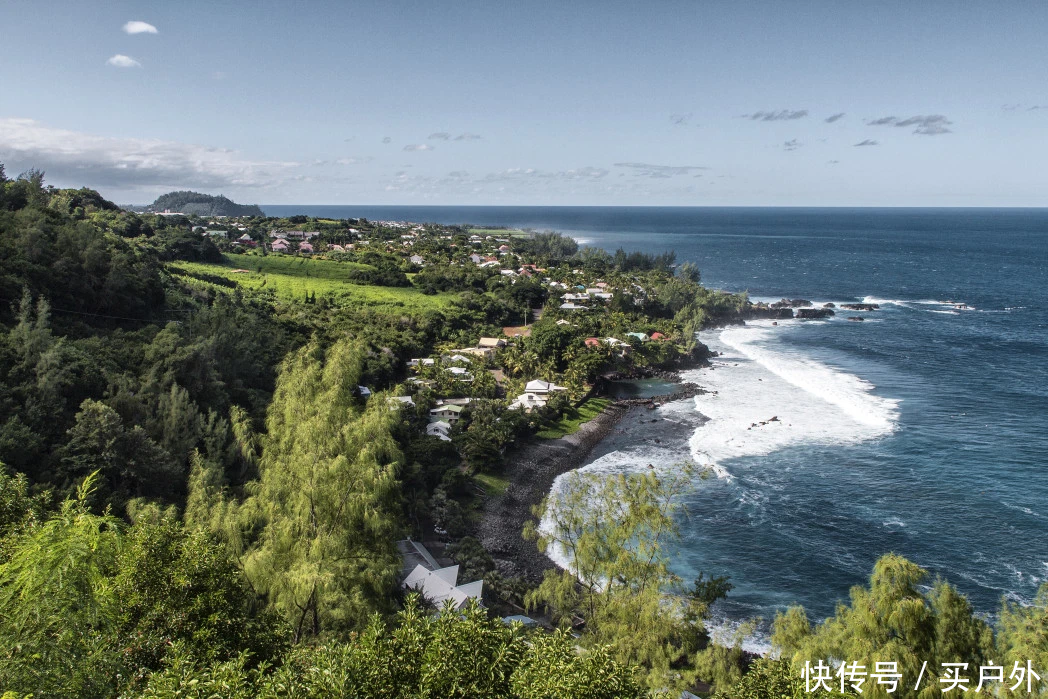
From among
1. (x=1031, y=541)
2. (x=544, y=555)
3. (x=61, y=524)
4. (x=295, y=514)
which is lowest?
(x=544, y=555)

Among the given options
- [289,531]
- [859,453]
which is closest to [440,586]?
[289,531]

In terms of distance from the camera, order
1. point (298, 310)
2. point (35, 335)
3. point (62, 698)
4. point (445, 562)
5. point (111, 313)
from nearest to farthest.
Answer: point (62, 698) < point (35, 335) < point (445, 562) < point (111, 313) < point (298, 310)

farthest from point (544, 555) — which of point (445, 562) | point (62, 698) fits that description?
point (62, 698)

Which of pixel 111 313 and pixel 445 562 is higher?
pixel 111 313

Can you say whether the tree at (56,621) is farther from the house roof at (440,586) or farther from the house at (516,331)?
the house at (516,331)

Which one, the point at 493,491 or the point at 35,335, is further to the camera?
the point at 493,491

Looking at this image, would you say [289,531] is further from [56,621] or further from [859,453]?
[859,453]

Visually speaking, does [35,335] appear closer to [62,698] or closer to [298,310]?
[62,698]
